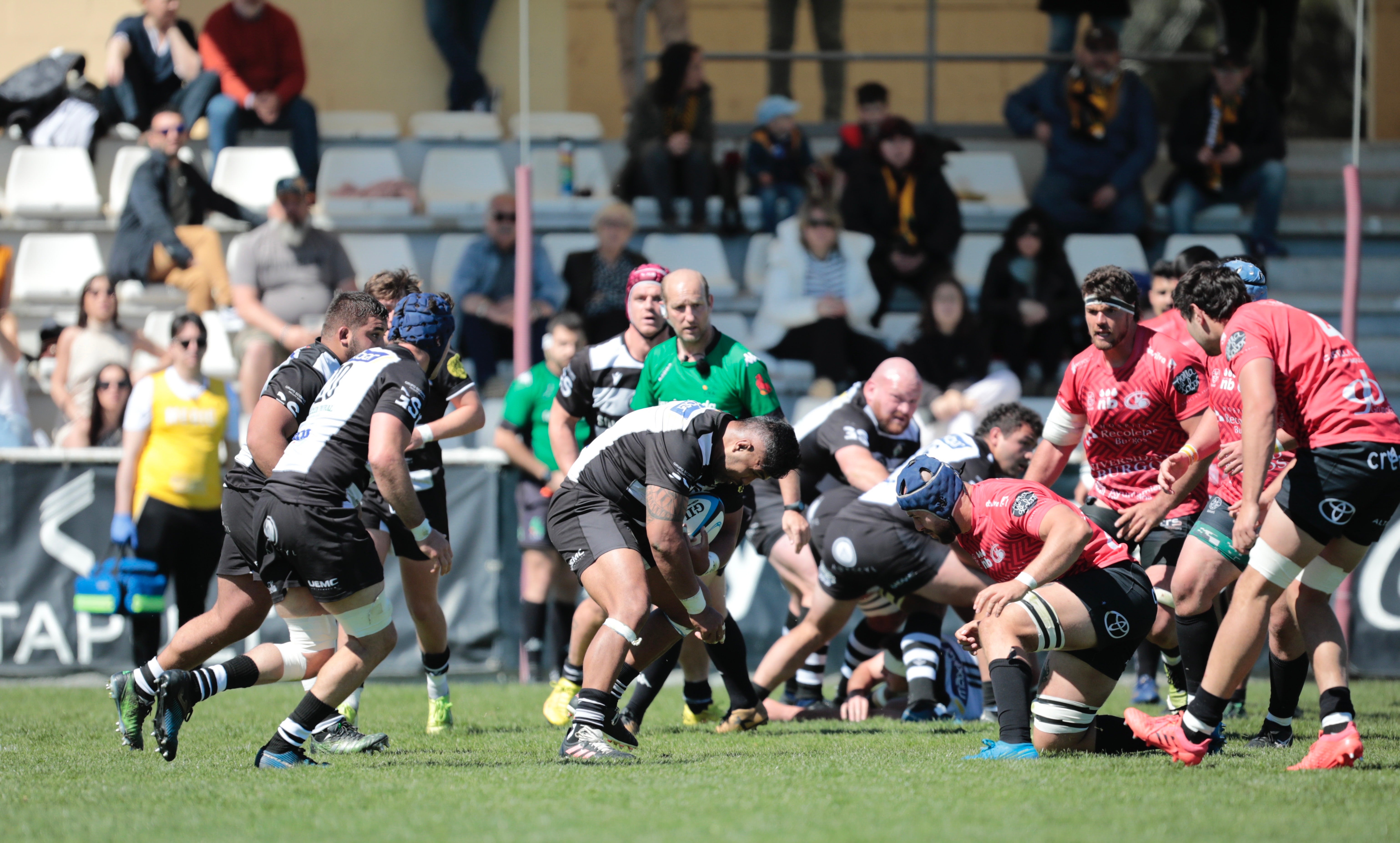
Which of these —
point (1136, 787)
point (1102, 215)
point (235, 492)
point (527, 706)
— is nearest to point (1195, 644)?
point (1136, 787)

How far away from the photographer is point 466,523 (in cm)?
1041

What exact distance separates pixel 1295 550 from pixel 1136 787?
3.89 ft

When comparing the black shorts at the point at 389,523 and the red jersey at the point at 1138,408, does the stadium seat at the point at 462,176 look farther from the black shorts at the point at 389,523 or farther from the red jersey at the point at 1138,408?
the red jersey at the point at 1138,408

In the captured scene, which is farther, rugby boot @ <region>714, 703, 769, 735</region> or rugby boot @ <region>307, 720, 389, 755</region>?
rugby boot @ <region>714, 703, 769, 735</region>

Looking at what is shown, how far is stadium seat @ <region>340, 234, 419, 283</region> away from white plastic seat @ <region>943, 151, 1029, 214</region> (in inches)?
199

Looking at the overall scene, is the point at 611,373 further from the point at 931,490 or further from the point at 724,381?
the point at 931,490

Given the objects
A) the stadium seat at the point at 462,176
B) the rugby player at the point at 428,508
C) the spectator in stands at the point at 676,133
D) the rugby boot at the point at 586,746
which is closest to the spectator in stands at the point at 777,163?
the spectator in stands at the point at 676,133

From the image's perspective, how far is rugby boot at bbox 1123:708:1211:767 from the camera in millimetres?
5738

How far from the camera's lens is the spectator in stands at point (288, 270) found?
1135 centimetres

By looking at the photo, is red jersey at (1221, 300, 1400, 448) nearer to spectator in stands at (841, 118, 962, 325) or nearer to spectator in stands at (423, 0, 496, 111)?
spectator in stands at (841, 118, 962, 325)

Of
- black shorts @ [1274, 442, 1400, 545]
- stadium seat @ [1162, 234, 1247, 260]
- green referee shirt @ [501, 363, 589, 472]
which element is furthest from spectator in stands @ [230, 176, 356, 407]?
black shorts @ [1274, 442, 1400, 545]

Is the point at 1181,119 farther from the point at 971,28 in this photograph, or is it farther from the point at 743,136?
the point at 743,136

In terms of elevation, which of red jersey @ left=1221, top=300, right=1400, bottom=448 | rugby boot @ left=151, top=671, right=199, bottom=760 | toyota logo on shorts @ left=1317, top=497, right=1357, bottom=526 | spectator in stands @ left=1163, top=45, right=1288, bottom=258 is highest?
spectator in stands @ left=1163, top=45, right=1288, bottom=258

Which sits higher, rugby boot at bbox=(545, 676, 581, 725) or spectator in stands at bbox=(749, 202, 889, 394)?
spectator in stands at bbox=(749, 202, 889, 394)
